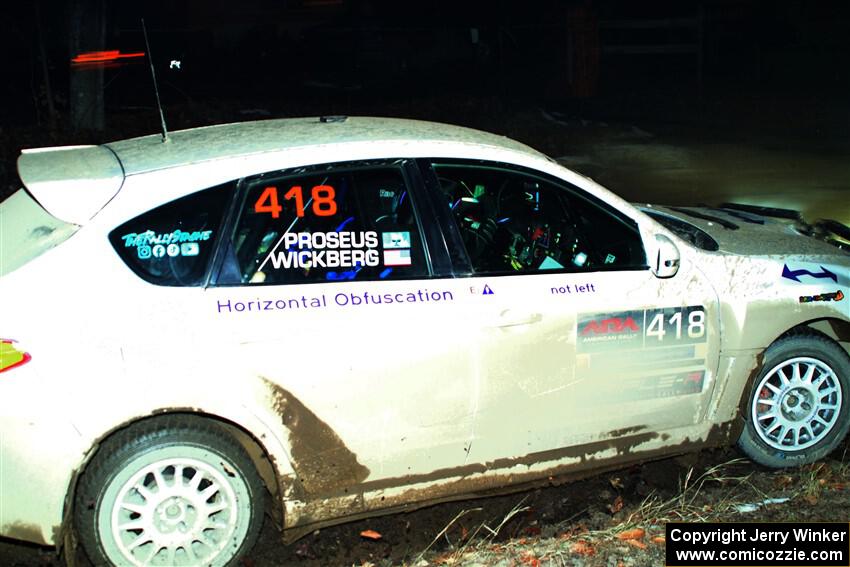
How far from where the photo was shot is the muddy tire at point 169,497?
3.96 meters

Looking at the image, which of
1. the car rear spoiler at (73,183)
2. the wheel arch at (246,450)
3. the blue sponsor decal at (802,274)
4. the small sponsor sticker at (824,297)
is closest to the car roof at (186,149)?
the car rear spoiler at (73,183)

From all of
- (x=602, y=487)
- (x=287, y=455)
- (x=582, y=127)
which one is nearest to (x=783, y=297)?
(x=602, y=487)

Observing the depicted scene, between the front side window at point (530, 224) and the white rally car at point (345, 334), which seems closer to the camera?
the white rally car at point (345, 334)

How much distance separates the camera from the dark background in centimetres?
1352

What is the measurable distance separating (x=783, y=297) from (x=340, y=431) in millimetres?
2251

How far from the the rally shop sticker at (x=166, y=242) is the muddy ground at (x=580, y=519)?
4.16 feet

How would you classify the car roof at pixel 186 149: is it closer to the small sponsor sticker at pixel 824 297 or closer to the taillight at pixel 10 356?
the taillight at pixel 10 356

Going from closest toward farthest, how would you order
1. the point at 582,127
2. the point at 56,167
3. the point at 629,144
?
the point at 56,167, the point at 629,144, the point at 582,127

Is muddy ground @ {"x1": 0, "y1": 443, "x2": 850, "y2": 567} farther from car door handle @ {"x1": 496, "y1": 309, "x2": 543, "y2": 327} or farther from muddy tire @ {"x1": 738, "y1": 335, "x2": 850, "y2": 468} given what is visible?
car door handle @ {"x1": 496, "y1": 309, "x2": 543, "y2": 327}

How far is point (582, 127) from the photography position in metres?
14.6

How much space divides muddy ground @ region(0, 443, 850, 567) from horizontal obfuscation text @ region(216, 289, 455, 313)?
102cm

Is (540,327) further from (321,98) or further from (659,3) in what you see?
(659,3)

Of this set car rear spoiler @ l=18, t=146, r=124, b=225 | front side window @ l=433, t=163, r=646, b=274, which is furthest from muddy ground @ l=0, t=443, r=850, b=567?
car rear spoiler @ l=18, t=146, r=124, b=225
